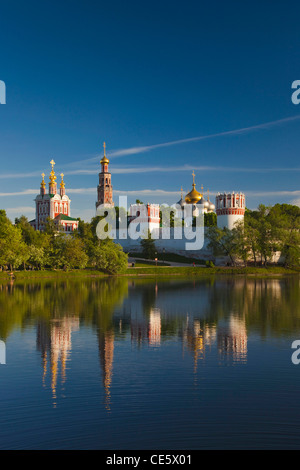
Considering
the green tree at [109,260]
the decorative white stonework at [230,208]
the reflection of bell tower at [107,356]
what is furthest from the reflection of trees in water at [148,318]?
the decorative white stonework at [230,208]

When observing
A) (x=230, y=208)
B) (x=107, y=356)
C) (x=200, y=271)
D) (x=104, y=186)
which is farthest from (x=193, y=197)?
(x=107, y=356)

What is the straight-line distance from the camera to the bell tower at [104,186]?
10512 centimetres

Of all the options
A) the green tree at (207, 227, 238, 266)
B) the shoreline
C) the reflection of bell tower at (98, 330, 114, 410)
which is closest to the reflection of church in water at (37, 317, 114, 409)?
the reflection of bell tower at (98, 330, 114, 410)

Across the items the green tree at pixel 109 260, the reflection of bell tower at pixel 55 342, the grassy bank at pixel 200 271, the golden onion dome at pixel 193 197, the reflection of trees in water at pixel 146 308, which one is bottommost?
the grassy bank at pixel 200 271

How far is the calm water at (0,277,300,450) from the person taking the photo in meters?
8.72

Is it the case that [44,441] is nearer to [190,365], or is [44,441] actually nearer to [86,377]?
[86,377]

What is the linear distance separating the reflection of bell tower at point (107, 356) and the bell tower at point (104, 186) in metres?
87.5

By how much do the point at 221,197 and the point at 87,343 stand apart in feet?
214

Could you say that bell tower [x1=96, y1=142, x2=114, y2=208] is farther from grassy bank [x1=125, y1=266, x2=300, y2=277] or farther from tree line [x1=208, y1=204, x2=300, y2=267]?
grassy bank [x1=125, y1=266, x2=300, y2=277]

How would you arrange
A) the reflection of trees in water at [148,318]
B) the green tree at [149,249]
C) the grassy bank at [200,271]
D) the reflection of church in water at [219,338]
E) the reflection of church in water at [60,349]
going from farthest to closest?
the green tree at [149,249] < the grassy bank at [200,271] < the reflection of trees in water at [148,318] < the reflection of church in water at [219,338] < the reflection of church in water at [60,349]

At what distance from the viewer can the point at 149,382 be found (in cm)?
1188

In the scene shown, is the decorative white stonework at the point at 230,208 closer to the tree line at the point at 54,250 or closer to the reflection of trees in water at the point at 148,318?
the tree line at the point at 54,250

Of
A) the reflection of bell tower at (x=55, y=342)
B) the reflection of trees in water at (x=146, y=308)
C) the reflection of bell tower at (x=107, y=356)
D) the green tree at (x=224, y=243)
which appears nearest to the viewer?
the reflection of bell tower at (x=107, y=356)

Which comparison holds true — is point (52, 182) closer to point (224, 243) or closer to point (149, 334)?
point (224, 243)
